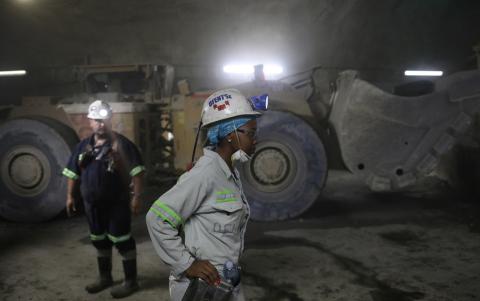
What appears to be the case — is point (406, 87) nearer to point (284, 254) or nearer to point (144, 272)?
point (284, 254)

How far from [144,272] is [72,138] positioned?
2.54m

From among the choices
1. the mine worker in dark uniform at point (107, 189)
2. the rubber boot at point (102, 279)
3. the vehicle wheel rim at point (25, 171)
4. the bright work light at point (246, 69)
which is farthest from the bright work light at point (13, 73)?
the rubber boot at point (102, 279)

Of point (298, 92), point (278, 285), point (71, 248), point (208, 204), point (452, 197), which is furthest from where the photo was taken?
point (452, 197)

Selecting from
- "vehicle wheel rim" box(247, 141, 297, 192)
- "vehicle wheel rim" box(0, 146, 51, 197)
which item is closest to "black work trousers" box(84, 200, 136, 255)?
"vehicle wheel rim" box(247, 141, 297, 192)

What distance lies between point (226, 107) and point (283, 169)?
3.60m

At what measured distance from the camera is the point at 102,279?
355 cm

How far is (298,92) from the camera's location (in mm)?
5762

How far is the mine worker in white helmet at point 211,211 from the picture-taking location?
1639mm

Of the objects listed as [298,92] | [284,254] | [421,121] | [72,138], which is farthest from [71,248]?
[421,121]

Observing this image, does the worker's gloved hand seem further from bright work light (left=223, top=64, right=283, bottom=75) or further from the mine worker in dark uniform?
bright work light (left=223, top=64, right=283, bottom=75)

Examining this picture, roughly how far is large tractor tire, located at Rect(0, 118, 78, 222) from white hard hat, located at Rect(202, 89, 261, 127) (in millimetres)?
4175

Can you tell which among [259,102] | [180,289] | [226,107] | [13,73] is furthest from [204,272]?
[13,73]

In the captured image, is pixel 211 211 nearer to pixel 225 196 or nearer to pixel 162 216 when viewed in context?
pixel 225 196

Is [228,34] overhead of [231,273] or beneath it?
overhead
